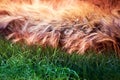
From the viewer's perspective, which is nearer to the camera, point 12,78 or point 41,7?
point 12,78

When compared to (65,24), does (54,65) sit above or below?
below

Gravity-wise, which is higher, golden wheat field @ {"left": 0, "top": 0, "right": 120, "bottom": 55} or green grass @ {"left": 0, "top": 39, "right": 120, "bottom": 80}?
golden wheat field @ {"left": 0, "top": 0, "right": 120, "bottom": 55}

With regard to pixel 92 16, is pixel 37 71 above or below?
below

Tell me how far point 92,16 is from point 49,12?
23 cm

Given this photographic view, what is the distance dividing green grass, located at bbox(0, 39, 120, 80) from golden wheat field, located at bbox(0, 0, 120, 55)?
0.04m

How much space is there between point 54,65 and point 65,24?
218 mm

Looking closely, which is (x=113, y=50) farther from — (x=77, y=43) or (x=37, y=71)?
(x=37, y=71)

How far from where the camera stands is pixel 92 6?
291 cm

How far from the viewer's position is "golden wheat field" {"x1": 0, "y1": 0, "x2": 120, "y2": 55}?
2.79 meters

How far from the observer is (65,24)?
2834mm

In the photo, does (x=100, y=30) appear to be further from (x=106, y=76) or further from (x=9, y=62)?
(x=9, y=62)

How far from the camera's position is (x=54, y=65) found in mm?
2789

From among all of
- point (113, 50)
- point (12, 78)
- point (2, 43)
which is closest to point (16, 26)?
point (2, 43)

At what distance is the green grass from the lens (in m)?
2.73
